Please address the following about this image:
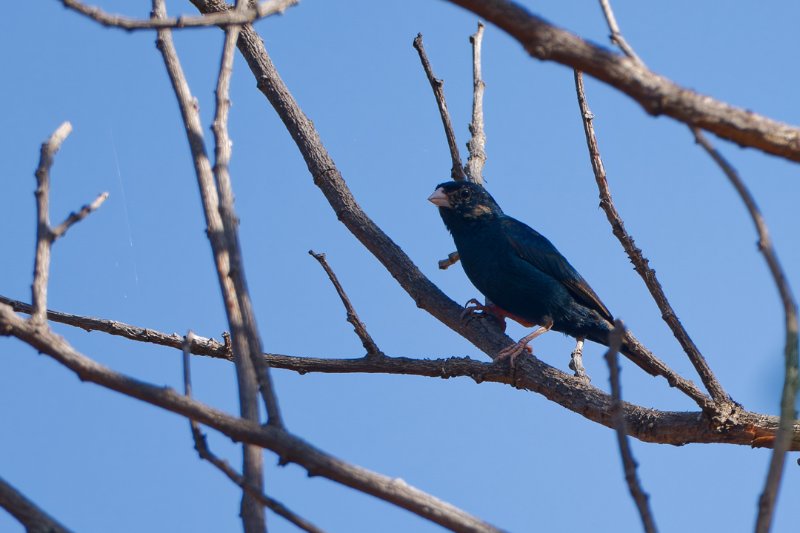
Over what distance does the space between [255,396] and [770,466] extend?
132 cm

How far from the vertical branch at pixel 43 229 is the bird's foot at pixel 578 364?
115 inches

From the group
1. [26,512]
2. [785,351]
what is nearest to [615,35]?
[785,351]

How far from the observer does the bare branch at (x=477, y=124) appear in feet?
20.9

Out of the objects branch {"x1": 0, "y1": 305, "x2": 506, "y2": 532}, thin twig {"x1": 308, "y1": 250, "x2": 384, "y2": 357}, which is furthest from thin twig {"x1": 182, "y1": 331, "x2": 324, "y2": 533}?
thin twig {"x1": 308, "y1": 250, "x2": 384, "y2": 357}

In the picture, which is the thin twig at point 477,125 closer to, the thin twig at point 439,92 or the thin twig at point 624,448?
the thin twig at point 439,92

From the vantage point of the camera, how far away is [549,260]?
284 inches

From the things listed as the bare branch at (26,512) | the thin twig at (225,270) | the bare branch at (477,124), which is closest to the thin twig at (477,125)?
the bare branch at (477,124)

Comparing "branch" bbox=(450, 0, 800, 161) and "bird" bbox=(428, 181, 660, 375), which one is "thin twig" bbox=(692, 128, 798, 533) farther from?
"bird" bbox=(428, 181, 660, 375)

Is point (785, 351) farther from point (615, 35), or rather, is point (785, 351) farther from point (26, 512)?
point (26, 512)

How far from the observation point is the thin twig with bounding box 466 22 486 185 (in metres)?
6.36

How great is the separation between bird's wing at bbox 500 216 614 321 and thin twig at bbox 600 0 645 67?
4310mm

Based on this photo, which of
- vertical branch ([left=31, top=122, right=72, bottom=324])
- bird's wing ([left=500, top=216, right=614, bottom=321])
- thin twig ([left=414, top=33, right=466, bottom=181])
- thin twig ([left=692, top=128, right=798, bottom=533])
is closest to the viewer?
thin twig ([left=692, top=128, right=798, bottom=533])

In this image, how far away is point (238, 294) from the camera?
2678 millimetres

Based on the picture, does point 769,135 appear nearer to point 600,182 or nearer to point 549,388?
point 600,182
